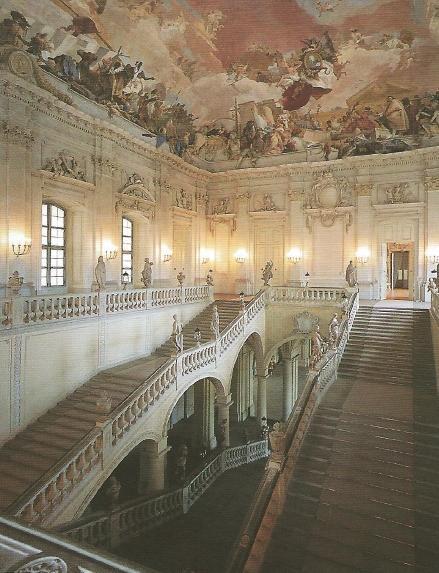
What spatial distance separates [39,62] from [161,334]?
1018 cm

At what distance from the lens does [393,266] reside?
90.2ft

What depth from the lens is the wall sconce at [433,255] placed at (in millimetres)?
18750

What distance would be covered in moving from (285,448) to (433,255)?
47.6 feet

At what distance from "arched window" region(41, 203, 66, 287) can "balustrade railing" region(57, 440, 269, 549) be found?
27.2 feet

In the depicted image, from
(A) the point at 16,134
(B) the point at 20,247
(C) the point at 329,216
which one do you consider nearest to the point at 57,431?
(B) the point at 20,247

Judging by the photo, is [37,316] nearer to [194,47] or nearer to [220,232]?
[194,47]

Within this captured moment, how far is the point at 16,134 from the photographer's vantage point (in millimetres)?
12258

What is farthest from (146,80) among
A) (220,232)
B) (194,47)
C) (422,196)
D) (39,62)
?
(422,196)

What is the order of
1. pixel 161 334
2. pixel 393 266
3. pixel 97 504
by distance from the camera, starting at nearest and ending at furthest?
pixel 97 504 < pixel 161 334 < pixel 393 266

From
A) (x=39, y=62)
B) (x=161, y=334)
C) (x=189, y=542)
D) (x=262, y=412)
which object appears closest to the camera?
(x=189, y=542)

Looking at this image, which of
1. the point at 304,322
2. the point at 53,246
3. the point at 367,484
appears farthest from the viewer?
the point at 304,322

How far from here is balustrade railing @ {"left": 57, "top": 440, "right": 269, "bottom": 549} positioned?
339 inches

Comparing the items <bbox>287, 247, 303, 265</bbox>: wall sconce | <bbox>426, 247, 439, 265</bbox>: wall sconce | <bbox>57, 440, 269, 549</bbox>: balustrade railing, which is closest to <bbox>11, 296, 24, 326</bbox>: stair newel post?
<bbox>57, 440, 269, 549</bbox>: balustrade railing

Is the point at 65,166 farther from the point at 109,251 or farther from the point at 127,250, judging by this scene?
the point at 127,250
